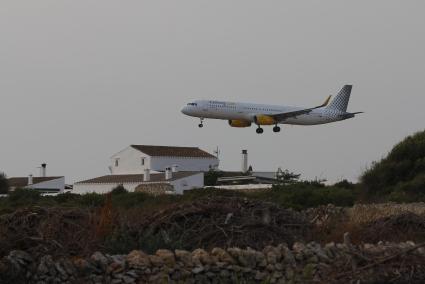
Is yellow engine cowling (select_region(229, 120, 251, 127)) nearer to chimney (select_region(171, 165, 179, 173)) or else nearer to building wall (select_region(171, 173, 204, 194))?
building wall (select_region(171, 173, 204, 194))

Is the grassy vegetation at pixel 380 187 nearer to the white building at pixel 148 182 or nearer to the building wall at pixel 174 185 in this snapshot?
the white building at pixel 148 182

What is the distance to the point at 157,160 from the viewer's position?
79.7 m

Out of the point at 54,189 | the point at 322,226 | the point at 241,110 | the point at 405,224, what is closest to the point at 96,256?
the point at 322,226

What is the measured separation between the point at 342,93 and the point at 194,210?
240ft

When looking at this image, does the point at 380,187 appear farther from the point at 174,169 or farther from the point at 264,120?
the point at 174,169

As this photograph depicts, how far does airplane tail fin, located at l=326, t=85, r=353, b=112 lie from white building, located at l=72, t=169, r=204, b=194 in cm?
1862

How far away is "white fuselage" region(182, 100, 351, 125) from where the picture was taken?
65125 millimetres

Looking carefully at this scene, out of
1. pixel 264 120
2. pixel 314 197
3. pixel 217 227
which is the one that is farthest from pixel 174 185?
pixel 217 227

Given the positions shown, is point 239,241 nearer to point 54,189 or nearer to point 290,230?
point 290,230

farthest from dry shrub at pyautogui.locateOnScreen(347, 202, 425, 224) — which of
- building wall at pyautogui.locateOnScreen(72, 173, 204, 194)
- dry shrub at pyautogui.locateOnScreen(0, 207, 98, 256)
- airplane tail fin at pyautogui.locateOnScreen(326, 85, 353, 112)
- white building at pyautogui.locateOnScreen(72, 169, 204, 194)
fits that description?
airplane tail fin at pyautogui.locateOnScreen(326, 85, 353, 112)

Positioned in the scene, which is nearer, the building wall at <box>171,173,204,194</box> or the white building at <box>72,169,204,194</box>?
the white building at <box>72,169,204,194</box>

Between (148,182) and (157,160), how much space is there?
11762mm

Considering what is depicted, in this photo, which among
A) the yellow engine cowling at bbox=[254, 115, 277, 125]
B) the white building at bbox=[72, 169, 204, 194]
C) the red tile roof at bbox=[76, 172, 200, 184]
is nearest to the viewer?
the white building at bbox=[72, 169, 204, 194]

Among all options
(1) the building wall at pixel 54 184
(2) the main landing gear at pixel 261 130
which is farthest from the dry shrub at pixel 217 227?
(1) the building wall at pixel 54 184
